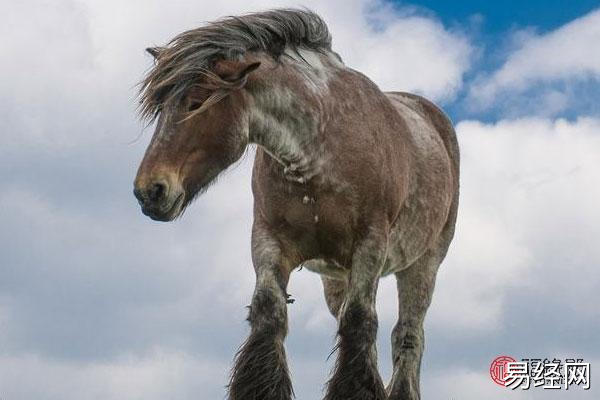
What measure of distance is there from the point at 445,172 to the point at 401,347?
5.91 ft

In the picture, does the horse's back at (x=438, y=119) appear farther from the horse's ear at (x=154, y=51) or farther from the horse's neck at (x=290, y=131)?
the horse's ear at (x=154, y=51)

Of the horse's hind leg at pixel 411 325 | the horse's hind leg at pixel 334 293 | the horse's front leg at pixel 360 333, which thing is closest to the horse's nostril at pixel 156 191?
the horse's front leg at pixel 360 333

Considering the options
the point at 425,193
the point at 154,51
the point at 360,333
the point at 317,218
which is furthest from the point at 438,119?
the point at 154,51

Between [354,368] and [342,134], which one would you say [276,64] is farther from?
[354,368]

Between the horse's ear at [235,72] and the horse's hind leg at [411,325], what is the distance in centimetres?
388

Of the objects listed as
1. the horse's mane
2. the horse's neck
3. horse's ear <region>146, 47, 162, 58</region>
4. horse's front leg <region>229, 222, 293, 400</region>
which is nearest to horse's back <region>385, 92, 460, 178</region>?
the horse's mane

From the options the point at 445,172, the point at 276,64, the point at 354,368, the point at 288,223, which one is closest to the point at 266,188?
the point at 288,223

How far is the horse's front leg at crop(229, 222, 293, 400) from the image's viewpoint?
29.2 feet

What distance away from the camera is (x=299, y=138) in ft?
29.7

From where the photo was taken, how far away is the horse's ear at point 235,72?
859cm

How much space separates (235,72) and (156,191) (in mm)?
1140

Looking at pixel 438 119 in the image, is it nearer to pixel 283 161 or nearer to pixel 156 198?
pixel 283 161

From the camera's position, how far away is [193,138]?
27.6ft

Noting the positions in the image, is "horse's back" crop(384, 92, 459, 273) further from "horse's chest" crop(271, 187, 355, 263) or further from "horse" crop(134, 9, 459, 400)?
"horse's chest" crop(271, 187, 355, 263)
